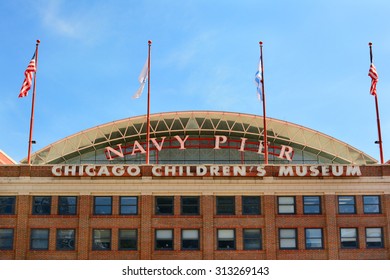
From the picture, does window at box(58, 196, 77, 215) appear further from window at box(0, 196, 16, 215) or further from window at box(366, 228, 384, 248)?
window at box(366, 228, 384, 248)

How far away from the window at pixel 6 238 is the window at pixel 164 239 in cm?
1199

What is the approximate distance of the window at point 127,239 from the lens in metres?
50.7

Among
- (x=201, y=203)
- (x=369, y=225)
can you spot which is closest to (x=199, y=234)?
(x=201, y=203)

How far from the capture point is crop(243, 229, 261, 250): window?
50.8m

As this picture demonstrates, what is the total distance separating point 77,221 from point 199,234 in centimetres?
1016

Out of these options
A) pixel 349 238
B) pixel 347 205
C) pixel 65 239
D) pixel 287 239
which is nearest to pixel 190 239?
pixel 287 239

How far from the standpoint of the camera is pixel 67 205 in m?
51.5

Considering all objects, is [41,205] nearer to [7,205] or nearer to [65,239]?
[7,205]

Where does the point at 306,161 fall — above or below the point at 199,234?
above

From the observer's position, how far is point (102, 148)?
7238cm

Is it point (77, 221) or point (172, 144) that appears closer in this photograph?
point (77, 221)

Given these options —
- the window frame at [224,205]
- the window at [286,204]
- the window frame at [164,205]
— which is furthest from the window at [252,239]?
the window frame at [164,205]

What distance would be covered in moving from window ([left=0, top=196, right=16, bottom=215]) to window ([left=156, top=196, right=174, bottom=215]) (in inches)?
474

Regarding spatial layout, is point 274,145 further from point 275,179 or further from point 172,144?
point 275,179
